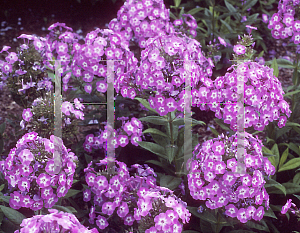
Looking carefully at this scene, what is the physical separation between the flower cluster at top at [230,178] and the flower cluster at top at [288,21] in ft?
4.09

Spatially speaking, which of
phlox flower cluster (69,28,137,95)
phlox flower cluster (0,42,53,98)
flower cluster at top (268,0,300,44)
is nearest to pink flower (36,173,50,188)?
phlox flower cluster (69,28,137,95)

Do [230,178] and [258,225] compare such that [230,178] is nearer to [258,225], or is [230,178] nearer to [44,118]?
[258,225]

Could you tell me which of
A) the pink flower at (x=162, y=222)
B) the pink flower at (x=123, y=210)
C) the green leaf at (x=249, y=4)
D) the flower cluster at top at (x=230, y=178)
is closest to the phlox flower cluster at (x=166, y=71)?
the flower cluster at top at (x=230, y=178)

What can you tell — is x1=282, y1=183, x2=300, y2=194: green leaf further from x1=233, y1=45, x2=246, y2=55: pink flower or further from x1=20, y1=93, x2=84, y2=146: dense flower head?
x1=20, y1=93, x2=84, y2=146: dense flower head

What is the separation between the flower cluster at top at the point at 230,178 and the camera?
2.17 meters

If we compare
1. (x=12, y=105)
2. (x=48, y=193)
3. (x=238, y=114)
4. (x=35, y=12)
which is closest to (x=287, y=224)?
(x=238, y=114)

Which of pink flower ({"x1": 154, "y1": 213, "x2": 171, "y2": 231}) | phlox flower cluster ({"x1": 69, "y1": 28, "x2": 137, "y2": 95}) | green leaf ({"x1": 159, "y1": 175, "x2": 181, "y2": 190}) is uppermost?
phlox flower cluster ({"x1": 69, "y1": 28, "x2": 137, "y2": 95})

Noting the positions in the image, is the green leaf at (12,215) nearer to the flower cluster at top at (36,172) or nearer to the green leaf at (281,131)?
the flower cluster at top at (36,172)

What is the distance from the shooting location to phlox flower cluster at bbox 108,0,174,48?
10.4 ft

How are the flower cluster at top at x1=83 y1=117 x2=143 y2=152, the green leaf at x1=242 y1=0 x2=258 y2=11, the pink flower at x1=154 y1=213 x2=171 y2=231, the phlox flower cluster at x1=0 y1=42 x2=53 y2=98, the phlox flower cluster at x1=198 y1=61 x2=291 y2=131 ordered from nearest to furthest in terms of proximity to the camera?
the pink flower at x1=154 y1=213 x2=171 y2=231
the phlox flower cluster at x1=198 y1=61 x2=291 y2=131
the flower cluster at top at x1=83 y1=117 x2=143 y2=152
the phlox flower cluster at x1=0 y1=42 x2=53 y2=98
the green leaf at x1=242 y1=0 x2=258 y2=11

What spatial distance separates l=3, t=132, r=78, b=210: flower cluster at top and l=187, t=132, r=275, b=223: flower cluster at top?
2.42 ft

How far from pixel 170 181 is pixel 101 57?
1.01 m

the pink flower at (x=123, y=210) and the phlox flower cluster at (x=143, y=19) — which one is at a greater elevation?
the phlox flower cluster at (x=143, y=19)

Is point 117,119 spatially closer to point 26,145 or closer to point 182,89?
point 182,89
